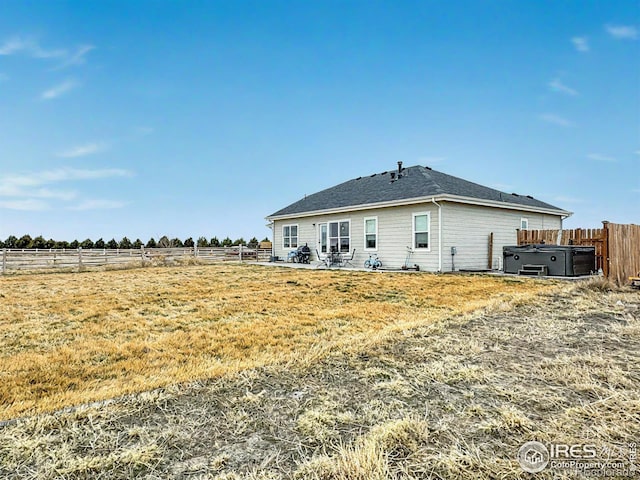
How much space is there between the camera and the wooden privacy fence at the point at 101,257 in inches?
696

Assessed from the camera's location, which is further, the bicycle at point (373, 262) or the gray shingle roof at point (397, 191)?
the bicycle at point (373, 262)

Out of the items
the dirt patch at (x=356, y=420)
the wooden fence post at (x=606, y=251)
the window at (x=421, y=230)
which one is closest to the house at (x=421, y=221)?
the window at (x=421, y=230)

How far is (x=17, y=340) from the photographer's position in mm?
4371

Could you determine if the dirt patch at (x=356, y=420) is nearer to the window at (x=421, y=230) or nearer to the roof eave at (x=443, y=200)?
the roof eave at (x=443, y=200)

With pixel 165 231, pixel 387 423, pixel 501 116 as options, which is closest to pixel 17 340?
pixel 387 423

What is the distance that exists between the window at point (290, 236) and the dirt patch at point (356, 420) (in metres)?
16.1

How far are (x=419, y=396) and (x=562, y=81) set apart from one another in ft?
49.8

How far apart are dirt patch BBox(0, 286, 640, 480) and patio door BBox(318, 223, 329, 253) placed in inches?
550

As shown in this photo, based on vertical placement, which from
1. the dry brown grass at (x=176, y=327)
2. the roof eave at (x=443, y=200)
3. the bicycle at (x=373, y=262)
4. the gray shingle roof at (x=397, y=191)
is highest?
the gray shingle roof at (x=397, y=191)

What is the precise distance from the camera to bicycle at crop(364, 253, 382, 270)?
14711 millimetres

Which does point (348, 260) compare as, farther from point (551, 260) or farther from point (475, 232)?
point (551, 260)

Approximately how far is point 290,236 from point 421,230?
8.26 m

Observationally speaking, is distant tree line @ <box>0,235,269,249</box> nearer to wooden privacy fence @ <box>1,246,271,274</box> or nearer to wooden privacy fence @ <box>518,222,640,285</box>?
wooden privacy fence @ <box>1,246,271,274</box>

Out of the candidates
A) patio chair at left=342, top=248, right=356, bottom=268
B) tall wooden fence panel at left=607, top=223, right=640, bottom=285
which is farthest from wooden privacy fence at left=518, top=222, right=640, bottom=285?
patio chair at left=342, top=248, right=356, bottom=268
